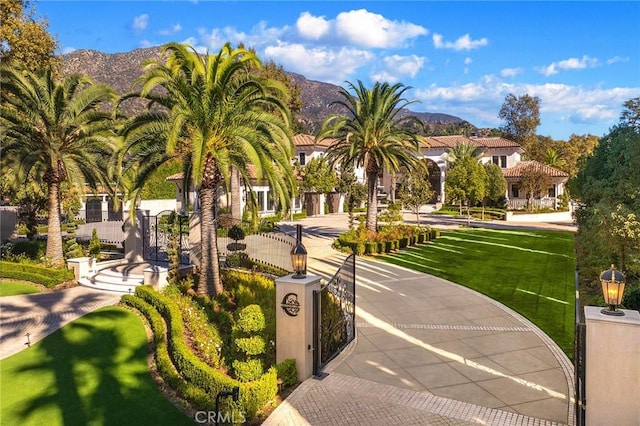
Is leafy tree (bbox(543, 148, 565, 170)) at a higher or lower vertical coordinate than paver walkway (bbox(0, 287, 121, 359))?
higher

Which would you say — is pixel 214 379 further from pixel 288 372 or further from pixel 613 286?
pixel 613 286

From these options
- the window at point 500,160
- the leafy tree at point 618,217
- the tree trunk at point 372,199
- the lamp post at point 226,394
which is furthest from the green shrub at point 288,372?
the window at point 500,160

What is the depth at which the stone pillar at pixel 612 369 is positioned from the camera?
6.69 meters

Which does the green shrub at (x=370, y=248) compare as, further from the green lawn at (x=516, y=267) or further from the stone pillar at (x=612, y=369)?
the stone pillar at (x=612, y=369)

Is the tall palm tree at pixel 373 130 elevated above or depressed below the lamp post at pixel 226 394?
above

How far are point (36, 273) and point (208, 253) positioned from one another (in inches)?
364

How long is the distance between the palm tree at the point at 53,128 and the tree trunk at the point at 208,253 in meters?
8.49

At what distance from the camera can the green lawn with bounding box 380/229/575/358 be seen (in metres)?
14.2

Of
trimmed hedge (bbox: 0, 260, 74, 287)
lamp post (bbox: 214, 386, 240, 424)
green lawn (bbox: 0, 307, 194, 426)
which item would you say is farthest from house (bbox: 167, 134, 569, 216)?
lamp post (bbox: 214, 386, 240, 424)

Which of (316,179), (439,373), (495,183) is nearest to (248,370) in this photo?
(439,373)

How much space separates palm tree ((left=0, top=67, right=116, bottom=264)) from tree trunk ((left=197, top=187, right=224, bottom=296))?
334 inches

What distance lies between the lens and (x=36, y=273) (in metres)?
19.3

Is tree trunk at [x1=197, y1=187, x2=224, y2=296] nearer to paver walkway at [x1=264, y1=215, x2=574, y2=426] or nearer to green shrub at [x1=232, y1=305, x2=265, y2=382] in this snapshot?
paver walkway at [x1=264, y1=215, x2=574, y2=426]

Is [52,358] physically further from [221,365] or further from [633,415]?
[633,415]
